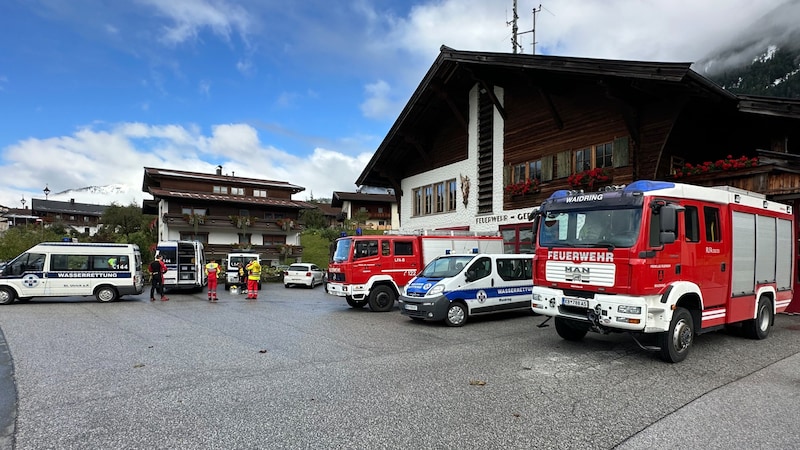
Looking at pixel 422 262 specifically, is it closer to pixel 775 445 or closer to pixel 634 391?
pixel 634 391

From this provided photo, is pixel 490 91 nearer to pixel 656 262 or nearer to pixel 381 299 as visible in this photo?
pixel 381 299

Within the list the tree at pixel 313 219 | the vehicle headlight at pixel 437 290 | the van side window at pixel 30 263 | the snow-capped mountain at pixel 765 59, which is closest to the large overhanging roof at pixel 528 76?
the vehicle headlight at pixel 437 290

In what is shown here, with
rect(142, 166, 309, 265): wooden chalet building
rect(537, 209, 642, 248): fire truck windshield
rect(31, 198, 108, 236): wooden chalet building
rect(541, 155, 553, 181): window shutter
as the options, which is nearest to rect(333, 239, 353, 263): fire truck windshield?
rect(537, 209, 642, 248): fire truck windshield

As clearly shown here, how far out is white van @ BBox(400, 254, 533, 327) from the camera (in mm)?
11039

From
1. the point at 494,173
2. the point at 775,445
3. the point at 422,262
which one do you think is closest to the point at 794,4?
the point at 494,173

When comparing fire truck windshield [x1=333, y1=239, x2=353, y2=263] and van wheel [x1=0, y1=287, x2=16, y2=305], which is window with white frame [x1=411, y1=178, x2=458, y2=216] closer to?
fire truck windshield [x1=333, y1=239, x2=353, y2=263]

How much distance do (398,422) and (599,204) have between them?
16.5ft

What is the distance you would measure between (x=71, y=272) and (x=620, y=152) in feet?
62.7

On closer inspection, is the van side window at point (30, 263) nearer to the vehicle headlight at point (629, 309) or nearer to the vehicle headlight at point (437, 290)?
the vehicle headlight at point (437, 290)

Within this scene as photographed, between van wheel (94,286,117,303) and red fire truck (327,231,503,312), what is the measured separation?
8.84 m

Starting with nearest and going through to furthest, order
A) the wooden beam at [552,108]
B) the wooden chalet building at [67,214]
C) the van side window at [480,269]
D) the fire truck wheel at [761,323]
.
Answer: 1. the fire truck wheel at [761,323]
2. the van side window at [480,269]
3. the wooden beam at [552,108]
4. the wooden chalet building at [67,214]

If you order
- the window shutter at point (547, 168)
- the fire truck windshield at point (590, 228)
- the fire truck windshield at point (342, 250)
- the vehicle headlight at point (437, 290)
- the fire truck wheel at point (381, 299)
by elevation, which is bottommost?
the fire truck wheel at point (381, 299)

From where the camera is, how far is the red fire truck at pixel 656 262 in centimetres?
701

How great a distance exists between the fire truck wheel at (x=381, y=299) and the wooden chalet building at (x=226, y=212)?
29.5 m
